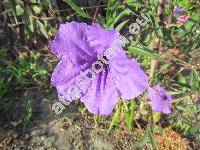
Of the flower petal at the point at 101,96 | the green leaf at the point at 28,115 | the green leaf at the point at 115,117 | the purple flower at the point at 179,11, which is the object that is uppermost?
the purple flower at the point at 179,11

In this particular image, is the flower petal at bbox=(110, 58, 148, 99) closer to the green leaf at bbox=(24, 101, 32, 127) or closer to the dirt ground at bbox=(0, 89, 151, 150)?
the dirt ground at bbox=(0, 89, 151, 150)

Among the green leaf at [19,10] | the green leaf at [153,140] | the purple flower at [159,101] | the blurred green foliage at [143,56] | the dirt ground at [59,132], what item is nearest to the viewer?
the blurred green foliage at [143,56]

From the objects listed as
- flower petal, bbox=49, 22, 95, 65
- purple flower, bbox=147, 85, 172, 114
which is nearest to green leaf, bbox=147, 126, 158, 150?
purple flower, bbox=147, 85, 172, 114

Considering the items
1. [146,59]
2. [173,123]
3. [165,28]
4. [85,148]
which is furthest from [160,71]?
[85,148]

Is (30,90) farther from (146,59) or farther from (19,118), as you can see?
(146,59)

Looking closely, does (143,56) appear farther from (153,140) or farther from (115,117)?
(115,117)

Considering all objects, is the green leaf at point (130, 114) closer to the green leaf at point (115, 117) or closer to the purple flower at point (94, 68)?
the green leaf at point (115, 117)

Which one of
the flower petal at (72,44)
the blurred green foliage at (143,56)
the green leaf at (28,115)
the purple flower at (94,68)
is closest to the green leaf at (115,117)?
the blurred green foliage at (143,56)

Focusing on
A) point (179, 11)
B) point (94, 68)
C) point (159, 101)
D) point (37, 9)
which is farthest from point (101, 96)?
point (37, 9)
